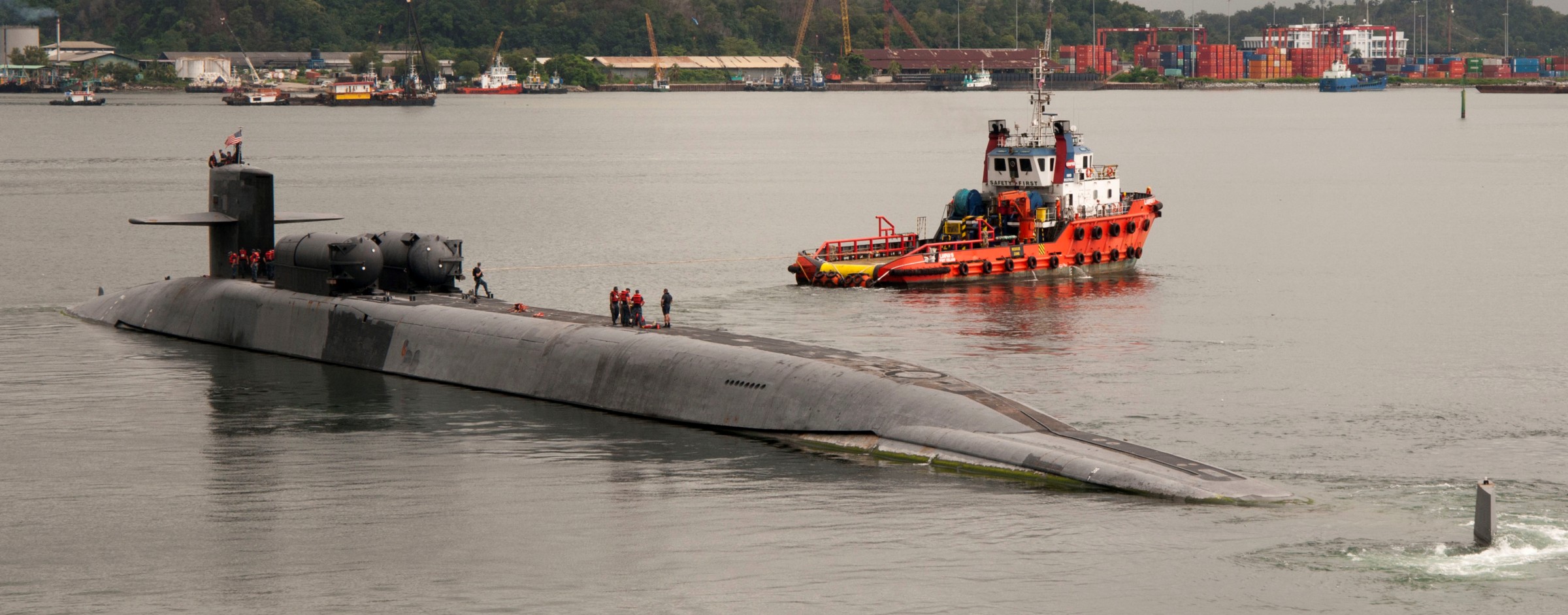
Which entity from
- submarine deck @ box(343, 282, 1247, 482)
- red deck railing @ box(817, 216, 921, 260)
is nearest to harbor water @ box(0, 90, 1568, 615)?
submarine deck @ box(343, 282, 1247, 482)

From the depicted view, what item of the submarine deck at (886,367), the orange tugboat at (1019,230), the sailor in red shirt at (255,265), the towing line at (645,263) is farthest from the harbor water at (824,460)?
the sailor in red shirt at (255,265)

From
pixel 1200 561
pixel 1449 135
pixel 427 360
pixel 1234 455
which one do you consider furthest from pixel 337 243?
pixel 1449 135

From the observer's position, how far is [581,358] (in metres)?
37.3

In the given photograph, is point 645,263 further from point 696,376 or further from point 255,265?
point 696,376

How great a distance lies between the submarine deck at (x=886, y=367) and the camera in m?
29.2

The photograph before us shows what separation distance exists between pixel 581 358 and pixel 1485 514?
19.2 m

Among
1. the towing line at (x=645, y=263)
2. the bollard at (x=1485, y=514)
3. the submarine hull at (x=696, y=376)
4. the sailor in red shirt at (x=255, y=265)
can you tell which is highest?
the sailor in red shirt at (x=255, y=265)

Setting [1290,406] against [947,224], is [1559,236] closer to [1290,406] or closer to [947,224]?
[947,224]

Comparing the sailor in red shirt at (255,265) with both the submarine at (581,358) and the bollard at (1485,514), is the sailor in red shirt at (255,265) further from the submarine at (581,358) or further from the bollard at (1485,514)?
the bollard at (1485,514)

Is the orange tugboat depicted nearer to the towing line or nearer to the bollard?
the towing line

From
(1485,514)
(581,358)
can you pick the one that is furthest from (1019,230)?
(1485,514)

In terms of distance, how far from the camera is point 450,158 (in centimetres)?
14662

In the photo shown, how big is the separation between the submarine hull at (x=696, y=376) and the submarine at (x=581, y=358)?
0.13ft

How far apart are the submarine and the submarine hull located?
0.04m
